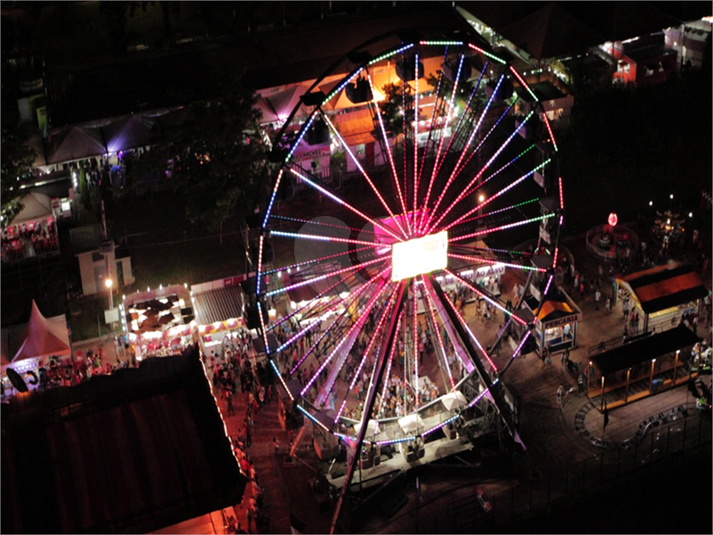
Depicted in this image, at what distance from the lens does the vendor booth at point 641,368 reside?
37.9 meters

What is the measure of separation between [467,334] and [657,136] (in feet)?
66.8

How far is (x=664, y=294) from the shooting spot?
4084 cm

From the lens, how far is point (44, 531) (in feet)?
Answer: 95.2

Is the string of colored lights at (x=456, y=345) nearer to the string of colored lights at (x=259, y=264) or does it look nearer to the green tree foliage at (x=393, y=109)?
the string of colored lights at (x=259, y=264)

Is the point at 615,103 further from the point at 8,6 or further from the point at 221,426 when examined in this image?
the point at 8,6

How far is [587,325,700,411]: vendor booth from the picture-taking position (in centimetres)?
3791

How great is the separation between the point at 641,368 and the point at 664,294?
3.78m

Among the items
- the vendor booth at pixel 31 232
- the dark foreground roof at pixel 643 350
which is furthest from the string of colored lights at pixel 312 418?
the vendor booth at pixel 31 232

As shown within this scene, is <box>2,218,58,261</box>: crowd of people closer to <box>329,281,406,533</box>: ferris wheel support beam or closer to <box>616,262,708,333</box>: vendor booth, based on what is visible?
<box>329,281,406,533</box>: ferris wheel support beam

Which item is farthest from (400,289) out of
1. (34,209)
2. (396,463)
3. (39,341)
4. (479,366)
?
(34,209)

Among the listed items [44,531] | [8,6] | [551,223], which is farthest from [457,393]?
[8,6]

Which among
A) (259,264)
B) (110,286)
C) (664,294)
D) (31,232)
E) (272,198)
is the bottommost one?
(664,294)

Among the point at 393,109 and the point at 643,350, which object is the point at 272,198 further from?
the point at 393,109

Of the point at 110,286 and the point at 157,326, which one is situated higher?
the point at 110,286
